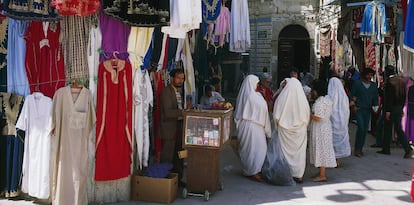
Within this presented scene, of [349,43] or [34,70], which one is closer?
[34,70]

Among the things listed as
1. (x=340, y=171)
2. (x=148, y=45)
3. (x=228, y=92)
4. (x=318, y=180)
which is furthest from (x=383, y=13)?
(x=228, y=92)

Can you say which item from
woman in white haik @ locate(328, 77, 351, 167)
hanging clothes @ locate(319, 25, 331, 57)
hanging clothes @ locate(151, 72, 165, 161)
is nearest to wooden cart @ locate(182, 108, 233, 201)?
hanging clothes @ locate(151, 72, 165, 161)

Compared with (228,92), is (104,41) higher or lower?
higher

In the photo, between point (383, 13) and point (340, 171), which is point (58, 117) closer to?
point (340, 171)

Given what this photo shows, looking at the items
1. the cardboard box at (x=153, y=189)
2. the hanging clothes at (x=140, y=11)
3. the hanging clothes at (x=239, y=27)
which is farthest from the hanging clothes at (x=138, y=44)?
the hanging clothes at (x=239, y=27)

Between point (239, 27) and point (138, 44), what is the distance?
3.95 metres

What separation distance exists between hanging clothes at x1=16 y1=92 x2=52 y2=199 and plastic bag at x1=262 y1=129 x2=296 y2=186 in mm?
3014

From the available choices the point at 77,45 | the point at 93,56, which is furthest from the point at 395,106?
the point at 77,45

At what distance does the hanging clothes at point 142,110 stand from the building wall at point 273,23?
14032 millimetres

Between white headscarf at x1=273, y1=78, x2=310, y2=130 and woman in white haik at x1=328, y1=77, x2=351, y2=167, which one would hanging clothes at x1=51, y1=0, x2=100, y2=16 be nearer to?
white headscarf at x1=273, y1=78, x2=310, y2=130

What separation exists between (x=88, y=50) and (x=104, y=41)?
21 centimetres

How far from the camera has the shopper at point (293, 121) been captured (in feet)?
19.3

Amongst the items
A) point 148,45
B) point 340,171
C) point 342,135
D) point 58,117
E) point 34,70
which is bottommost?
point 340,171

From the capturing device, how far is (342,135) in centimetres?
709
